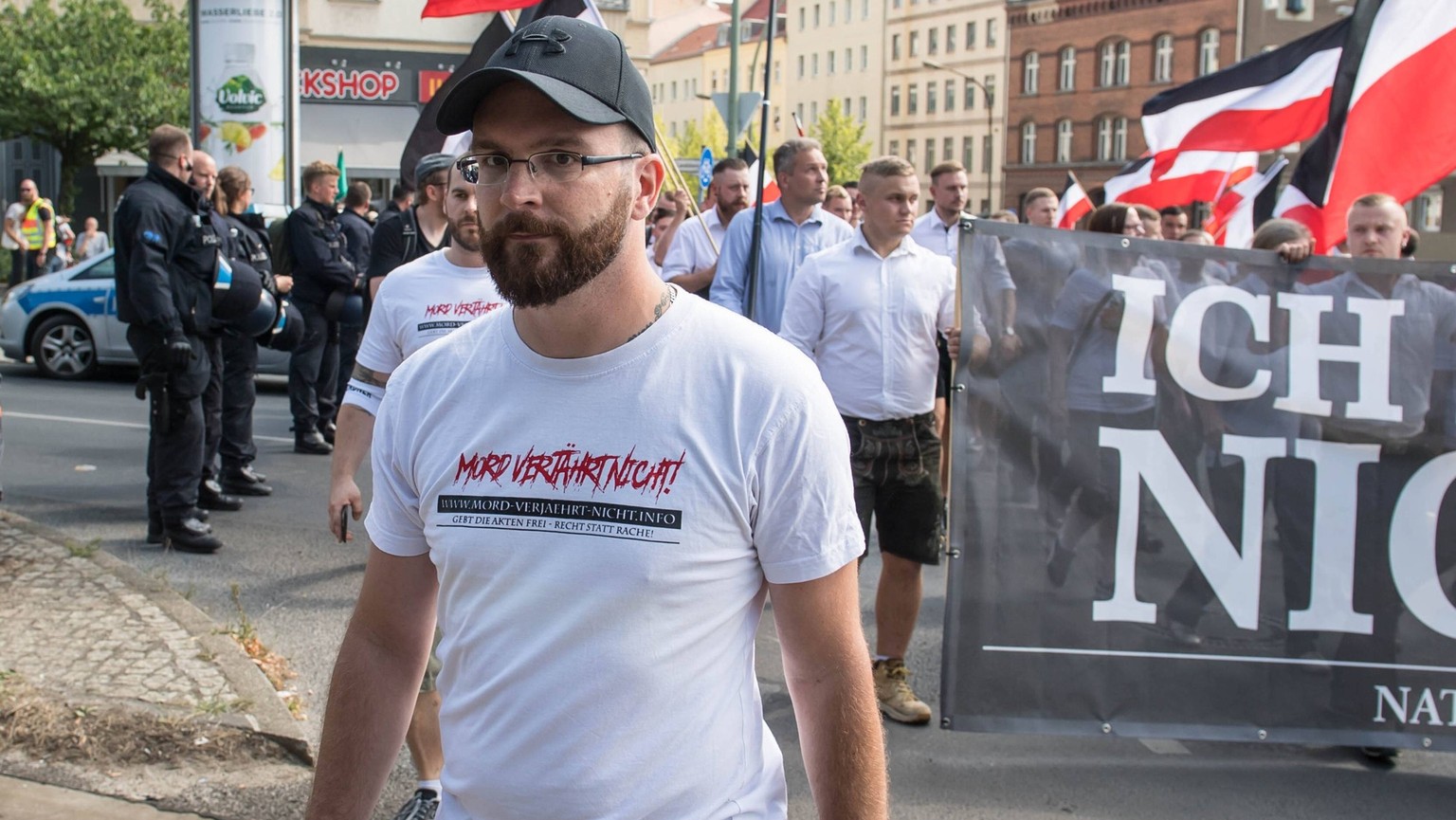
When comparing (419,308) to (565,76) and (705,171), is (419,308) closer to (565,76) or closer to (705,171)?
(565,76)

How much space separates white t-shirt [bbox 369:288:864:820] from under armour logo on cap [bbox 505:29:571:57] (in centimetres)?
40

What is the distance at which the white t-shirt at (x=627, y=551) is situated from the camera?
197 cm

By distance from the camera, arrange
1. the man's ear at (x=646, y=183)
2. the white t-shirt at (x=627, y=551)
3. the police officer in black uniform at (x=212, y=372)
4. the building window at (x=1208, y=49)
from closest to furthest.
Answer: the white t-shirt at (x=627, y=551), the man's ear at (x=646, y=183), the police officer in black uniform at (x=212, y=372), the building window at (x=1208, y=49)

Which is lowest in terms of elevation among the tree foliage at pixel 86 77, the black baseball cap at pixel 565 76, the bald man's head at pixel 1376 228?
the black baseball cap at pixel 565 76

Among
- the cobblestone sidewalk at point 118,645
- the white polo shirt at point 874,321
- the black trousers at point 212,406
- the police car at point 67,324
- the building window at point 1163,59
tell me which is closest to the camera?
the cobblestone sidewalk at point 118,645

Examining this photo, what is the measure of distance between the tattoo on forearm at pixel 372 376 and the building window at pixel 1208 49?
6542 cm

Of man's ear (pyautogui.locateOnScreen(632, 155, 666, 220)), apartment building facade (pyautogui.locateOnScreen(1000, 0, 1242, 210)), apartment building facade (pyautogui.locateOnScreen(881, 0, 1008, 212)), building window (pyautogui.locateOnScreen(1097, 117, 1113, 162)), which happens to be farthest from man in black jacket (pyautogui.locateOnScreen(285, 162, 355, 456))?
apartment building facade (pyautogui.locateOnScreen(881, 0, 1008, 212))

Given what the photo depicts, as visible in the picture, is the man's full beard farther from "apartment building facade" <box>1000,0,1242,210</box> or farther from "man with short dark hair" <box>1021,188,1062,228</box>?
"apartment building facade" <box>1000,0,1242,210</box>

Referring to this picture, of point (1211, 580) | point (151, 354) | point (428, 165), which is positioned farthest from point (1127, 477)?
point (151, 354)

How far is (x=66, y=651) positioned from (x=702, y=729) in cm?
413

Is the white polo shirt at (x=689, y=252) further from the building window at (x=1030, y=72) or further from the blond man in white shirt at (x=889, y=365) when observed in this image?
the building window at (x=1030, y=72)

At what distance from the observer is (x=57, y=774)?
4.38 m

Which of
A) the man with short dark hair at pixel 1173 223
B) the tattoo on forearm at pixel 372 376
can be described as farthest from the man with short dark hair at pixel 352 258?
the tattoo on forearm at pixel 372 376

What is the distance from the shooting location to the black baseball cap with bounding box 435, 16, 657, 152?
6.46 ft
